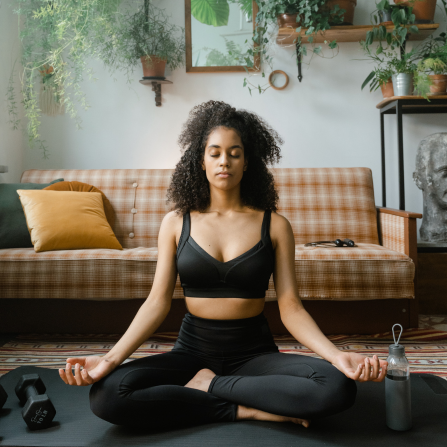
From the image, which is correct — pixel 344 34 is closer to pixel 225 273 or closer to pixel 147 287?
pixel 147 287

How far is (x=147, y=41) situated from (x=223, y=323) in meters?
2.36

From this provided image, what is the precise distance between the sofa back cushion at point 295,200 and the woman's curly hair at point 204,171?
4.31 ft

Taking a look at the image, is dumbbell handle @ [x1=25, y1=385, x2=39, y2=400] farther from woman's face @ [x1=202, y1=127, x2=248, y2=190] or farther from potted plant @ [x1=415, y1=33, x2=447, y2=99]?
potted plant @ [x1=415, y1=33, x2=447, y2=99]

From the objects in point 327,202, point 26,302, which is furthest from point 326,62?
point 26,302

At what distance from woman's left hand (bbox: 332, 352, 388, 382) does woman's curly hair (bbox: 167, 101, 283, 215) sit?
54cm

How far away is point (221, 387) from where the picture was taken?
1213 mm

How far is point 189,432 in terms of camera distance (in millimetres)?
1178

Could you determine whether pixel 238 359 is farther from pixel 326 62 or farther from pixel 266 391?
pixel 326 62

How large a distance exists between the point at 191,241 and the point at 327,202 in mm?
1631

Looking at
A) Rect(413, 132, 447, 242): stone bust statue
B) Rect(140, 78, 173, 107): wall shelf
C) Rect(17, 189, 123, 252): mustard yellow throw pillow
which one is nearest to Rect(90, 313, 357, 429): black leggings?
Rect(17, 189, 123, 252): mustard yellow throw pillow

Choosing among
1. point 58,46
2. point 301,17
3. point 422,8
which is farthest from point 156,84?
point 422,8

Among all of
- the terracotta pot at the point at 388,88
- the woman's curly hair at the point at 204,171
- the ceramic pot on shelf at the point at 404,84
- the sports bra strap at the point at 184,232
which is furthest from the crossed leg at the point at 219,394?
the terracotta pot at the point at 388,88

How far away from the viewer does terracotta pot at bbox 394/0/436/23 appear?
286cm

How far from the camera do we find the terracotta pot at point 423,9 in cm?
286
